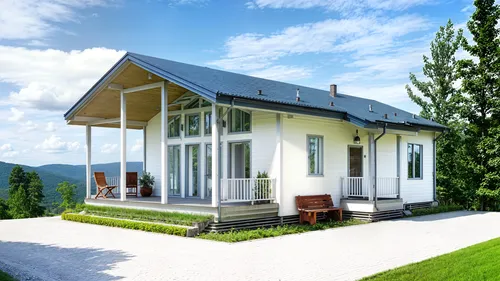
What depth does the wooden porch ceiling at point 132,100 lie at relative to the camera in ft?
48.3

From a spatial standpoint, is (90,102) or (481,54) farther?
(481,54)

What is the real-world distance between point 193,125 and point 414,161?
902 cm

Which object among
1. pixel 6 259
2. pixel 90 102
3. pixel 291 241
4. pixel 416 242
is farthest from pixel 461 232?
pixel 90 102

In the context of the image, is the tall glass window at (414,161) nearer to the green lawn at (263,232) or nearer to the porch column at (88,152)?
the green lawn at (263,232)

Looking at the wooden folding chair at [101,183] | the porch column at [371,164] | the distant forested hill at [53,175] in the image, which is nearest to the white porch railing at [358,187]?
the porch column at [371,164]

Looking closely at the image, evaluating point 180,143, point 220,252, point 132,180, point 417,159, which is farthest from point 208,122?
point 417,159

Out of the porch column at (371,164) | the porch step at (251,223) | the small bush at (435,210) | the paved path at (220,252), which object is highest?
the porch column at (371,164)

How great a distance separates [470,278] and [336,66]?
13.0 metres

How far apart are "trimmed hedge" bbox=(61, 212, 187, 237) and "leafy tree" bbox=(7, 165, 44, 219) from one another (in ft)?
101

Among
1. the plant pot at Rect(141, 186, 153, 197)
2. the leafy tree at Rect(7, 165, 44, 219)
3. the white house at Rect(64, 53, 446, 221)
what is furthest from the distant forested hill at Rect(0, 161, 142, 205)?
the white house at Rect(64, 53, 446, 221)

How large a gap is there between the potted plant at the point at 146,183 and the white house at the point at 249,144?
0.28 m

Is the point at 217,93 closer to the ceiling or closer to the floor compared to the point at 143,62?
closer to the floor

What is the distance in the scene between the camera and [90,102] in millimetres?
16531

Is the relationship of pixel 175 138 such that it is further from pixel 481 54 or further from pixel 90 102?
pixel 481 54
